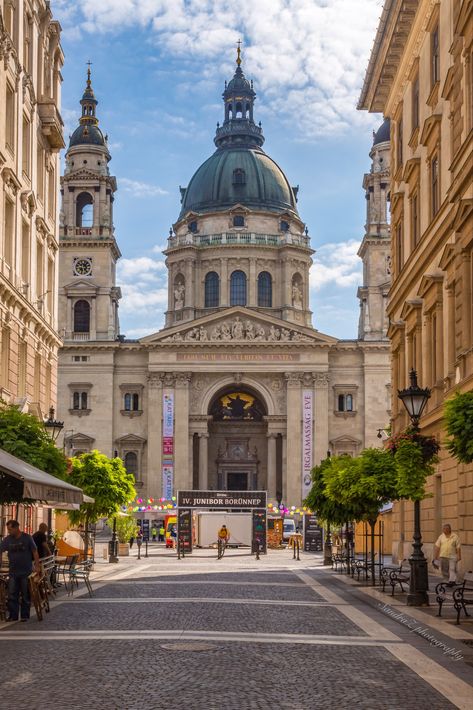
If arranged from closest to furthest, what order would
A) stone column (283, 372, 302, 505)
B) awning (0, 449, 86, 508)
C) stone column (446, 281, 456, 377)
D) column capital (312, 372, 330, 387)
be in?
awning (0, 449, 86, 508)
stone column (446, 281, 456, 377)
stone column (283, 372, 302, 505)
column capital (312, 372, 330, 387)

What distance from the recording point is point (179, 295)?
102m

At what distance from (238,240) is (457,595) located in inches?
3297

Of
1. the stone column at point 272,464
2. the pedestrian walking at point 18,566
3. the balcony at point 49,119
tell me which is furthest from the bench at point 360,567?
the stone column at point 272,464

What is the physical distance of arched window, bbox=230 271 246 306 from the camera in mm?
100438

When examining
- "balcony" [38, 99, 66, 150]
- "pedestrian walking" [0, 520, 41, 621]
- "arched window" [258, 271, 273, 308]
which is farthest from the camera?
"arched window" [258, 271, 273, 308]

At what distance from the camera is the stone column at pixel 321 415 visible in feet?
294

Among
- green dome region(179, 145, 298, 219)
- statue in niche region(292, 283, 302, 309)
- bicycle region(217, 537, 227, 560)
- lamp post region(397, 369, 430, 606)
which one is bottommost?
bicycle region(217, 537, 227, 560)

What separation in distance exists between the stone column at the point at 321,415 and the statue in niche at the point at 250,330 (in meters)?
5.36

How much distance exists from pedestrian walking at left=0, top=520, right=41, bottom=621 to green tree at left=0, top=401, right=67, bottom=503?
25.2ft

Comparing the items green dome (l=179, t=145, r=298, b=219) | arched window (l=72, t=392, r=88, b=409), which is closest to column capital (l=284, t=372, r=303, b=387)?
arched window (l=72, t=392, r=88, b=409)

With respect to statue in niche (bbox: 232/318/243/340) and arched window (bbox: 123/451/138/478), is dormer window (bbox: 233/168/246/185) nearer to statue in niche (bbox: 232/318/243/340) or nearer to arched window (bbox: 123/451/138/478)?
statue in niche (bbox: 232/318/243/340)

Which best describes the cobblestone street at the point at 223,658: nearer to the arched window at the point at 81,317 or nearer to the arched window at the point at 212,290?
the arched window at the point at 81,317

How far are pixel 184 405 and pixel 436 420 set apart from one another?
192 feet

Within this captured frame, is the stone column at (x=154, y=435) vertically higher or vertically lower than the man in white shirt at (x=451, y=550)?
higher
